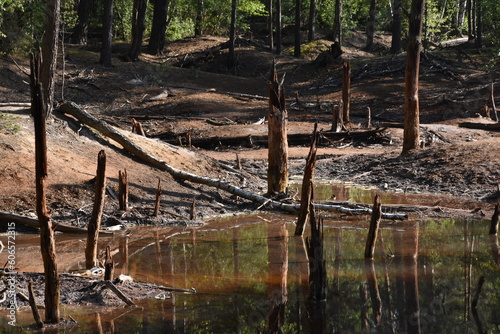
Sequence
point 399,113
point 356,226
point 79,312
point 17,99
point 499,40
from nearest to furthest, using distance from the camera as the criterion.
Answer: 1. point 79,312
2. point 356,226
3. point 17,99
4. point 399,113
5. point 499,40

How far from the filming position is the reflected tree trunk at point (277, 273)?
23.6 ft

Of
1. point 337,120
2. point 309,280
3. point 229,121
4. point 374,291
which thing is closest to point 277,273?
point 309,280

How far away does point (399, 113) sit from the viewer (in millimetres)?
28562

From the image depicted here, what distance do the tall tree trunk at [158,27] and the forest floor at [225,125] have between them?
75 centimetres

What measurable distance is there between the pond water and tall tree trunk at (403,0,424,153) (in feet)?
20.7

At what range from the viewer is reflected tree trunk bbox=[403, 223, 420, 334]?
23.4 feet

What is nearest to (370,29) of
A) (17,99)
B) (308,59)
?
(308,59)

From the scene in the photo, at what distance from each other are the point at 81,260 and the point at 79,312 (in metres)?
2.35

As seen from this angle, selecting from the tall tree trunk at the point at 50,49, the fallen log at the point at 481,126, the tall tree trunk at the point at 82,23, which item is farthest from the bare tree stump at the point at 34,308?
the tall tree trunk at the point at 82,23

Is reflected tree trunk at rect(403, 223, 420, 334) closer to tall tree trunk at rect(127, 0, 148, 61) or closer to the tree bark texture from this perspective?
tall tree trunk at rect(127, 0, 148, 61)

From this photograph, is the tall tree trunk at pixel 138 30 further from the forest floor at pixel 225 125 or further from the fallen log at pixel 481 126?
the fallen log at pixel 481 126

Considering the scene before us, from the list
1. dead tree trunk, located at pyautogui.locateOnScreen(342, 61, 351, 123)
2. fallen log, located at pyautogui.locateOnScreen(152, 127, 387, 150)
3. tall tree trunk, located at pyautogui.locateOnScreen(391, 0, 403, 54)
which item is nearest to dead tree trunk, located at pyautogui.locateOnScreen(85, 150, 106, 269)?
fallen log, located at pyautogui.locateOnScreen(152, 127, 387, 150)

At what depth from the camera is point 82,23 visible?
36.4 metres

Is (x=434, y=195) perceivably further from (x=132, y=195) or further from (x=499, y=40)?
(x=499, y=40)
